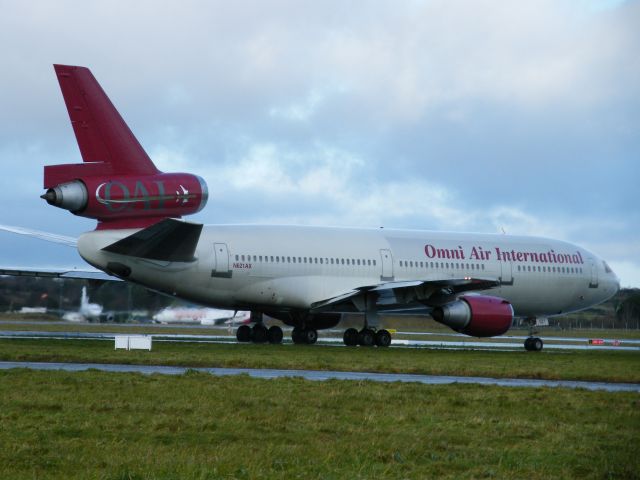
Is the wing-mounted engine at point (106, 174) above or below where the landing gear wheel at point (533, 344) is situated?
above

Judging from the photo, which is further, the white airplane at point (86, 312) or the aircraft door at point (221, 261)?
the white airplane at point (86, 312)

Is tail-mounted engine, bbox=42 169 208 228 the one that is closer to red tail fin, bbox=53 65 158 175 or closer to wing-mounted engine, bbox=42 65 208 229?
wing-mounted engine, bbox=42 65 208 229

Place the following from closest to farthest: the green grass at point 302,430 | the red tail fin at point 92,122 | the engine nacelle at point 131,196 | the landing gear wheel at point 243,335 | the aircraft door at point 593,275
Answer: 1. the green grass at point 302,430
2. the engine nacelle at point 131,196
3. the red tail fin at point 92,122
4. the landing gear wheel at point 243,335
5. the aircraft door at point 593,275

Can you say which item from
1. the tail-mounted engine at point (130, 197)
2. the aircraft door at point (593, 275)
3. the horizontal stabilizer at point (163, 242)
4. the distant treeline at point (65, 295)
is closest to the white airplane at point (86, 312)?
the distant treeline at point (65, 295)

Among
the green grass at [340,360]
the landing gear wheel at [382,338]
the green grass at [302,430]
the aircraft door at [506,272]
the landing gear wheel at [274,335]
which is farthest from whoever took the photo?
the aircraft door at [506,272]

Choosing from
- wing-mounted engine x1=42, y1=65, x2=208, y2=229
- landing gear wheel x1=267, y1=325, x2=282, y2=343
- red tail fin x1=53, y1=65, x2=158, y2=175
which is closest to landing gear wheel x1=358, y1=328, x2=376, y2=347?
landing gear wheel x1=267, y1=325, x2=282, y2=343

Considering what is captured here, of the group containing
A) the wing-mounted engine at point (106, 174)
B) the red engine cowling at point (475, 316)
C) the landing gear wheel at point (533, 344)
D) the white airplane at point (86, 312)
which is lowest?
the landing gear wheel at point (533, 344)

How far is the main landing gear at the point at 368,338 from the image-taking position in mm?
40656

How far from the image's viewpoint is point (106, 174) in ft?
104

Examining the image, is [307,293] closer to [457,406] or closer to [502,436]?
[457,406]

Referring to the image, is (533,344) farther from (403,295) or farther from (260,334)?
(260,334)

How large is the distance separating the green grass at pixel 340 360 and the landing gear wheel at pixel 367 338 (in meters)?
4.55

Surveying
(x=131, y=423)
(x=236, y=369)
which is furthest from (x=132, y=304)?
(x=131, y=423)

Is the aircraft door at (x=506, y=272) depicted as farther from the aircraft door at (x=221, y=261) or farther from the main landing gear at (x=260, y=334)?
the aircraft door at (x=221, y=261)
